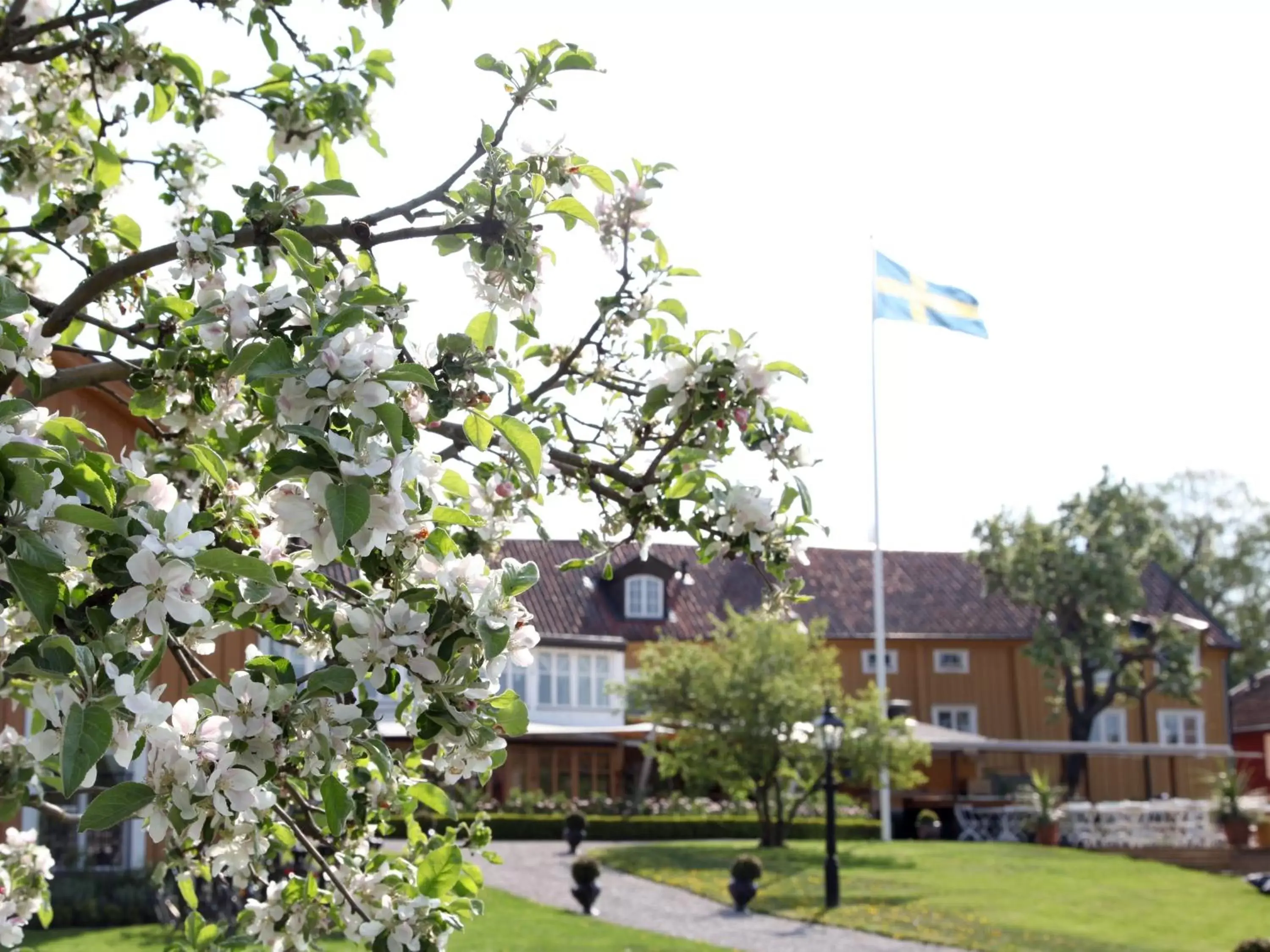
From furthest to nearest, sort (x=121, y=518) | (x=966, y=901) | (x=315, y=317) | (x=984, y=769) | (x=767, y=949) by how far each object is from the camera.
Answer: (x=984, y=769) < (x=966, y=901) < (x=767, y=949) < (x=315, y=317) < (x=121, y=518)

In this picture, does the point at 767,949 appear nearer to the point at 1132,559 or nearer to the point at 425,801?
the point at 425,801

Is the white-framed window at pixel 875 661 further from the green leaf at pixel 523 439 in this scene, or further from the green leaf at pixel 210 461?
the green leaf at pixel 210 461

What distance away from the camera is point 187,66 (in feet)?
15.6

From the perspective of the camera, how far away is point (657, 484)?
14.6ft

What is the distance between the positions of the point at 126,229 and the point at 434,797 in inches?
85.0

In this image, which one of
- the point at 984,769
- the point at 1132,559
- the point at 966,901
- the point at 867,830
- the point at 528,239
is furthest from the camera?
the point at 984,769

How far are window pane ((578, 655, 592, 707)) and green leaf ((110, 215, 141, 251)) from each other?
35.5 m

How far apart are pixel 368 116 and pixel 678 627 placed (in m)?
39.1

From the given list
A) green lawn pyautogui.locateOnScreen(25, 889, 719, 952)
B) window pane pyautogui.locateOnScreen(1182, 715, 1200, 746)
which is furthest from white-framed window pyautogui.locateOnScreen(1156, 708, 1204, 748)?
green lawn pyautogui.locateOnScreen(25, 889, 719, 952)

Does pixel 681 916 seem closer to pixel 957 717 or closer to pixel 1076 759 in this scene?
pixel 1076 759

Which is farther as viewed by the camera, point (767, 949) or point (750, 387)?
point (767, 949)

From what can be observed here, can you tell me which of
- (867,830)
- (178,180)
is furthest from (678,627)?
(178,180)

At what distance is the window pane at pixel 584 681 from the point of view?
3944cm

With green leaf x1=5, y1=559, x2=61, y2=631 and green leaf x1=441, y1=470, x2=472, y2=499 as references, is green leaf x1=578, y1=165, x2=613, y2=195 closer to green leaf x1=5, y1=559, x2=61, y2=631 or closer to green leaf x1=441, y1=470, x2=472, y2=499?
green leaf x1=441, y1=470, x2=472, y2=499
